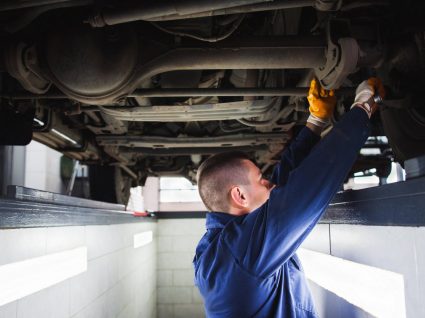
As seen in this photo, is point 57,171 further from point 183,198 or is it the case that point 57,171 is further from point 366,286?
point 366,286

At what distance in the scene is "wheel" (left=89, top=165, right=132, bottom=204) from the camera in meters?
4.59

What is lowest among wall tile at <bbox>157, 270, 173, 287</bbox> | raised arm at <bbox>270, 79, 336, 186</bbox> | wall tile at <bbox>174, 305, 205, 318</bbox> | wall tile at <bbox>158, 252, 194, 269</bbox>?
wall tile at <bbox>174, 305, 205, 318</bbox>

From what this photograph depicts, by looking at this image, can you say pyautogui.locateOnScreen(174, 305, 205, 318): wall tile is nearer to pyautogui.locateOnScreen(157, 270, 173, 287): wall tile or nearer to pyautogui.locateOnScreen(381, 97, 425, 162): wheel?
pyautogui.locateOnScreen(157, 270, 173, 287): wall tile

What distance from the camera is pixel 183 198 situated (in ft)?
32.0

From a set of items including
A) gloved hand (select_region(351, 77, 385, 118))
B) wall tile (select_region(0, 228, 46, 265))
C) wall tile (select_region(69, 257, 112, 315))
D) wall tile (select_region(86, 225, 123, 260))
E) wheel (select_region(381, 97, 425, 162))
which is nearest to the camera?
gloved hand (select_region(351, 77, 385, 118))

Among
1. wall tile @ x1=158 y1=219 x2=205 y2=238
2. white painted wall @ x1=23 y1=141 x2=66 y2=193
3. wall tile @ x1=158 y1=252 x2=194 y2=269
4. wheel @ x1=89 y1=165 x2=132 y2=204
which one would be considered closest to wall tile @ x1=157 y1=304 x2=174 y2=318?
wall tile @ x1=158 y1=252 x2=194 y2=269

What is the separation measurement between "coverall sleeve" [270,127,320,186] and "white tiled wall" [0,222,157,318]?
3.19ft

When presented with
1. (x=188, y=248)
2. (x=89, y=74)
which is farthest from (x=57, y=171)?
(x=89, y=74)

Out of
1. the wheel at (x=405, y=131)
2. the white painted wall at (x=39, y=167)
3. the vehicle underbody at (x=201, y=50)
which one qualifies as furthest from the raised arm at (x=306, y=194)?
the white painted wall at (x=39, y=167)

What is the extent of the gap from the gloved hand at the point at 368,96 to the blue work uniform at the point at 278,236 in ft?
0.16

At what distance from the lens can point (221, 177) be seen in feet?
5.01

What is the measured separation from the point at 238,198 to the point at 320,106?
0.53 m

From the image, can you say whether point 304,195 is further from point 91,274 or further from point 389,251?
point 91,274

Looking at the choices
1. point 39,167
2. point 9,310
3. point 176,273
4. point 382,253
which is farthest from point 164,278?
point 382,253
